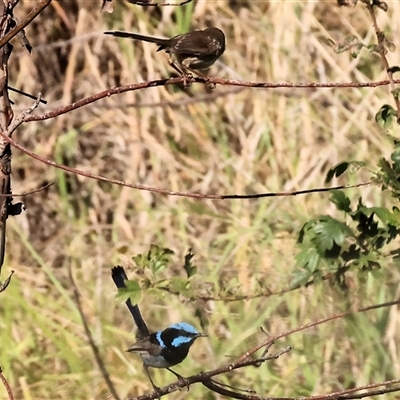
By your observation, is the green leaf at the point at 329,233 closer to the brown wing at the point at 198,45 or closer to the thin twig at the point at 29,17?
the brown wing at the point at 198,45

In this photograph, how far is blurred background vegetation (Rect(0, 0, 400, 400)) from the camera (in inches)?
90.4

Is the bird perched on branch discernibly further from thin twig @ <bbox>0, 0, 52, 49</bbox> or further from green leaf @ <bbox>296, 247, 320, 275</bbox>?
thin twig @ <bbox>0, 0, 52, 49</bbox>

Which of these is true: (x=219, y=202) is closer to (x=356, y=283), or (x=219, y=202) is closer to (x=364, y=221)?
(x=356, y=283)

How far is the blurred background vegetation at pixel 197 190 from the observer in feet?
7.53

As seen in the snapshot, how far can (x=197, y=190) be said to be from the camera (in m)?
3.24

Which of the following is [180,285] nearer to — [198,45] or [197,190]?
[198,45]

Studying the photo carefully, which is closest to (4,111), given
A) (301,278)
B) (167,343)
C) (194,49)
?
(194,49)

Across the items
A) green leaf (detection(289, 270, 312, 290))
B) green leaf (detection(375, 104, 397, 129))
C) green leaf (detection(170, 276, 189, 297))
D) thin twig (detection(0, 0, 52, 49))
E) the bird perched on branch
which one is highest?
the bird perched on branch

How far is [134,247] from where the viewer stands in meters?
3.06

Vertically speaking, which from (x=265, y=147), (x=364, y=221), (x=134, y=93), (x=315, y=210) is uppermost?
(x=134, y=93)

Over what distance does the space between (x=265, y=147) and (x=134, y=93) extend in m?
0.71

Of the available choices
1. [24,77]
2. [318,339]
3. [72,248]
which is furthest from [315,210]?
[24,77]

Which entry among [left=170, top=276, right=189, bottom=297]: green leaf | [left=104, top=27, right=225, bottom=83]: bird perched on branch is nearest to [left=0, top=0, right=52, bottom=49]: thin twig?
[left=104, top=27, right=225, bottom=83]: bird perched on branch

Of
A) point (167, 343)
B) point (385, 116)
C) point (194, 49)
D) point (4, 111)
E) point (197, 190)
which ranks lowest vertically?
point (167, 343)
